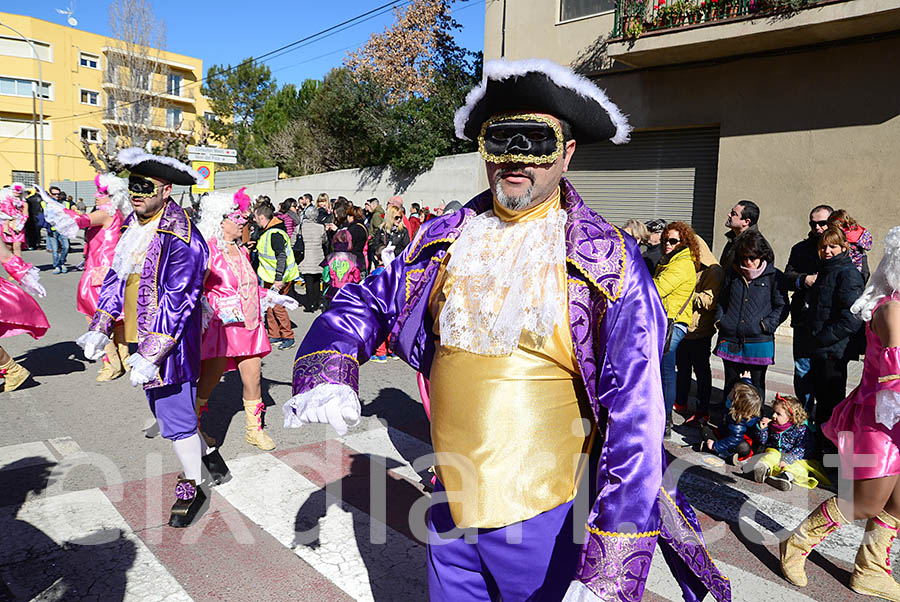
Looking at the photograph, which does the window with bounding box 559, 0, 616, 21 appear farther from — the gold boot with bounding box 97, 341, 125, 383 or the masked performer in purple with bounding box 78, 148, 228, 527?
the masked performer in purple with bounding box 78, 148, 228, 527

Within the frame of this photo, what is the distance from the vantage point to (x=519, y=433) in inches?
75.1

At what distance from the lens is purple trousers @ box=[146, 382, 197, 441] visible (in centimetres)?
387

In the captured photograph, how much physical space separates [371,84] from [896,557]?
2263cm

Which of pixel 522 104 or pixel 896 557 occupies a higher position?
pixel 522 104

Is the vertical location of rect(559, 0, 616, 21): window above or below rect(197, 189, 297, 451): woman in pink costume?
Result: above

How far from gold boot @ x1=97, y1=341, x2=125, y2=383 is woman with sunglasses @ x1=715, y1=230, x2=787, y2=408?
6.21m

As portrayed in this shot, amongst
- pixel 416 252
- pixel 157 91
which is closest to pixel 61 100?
pixel 157 91

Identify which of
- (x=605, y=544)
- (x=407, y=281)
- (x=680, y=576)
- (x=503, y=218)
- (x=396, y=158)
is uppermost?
(x=396, y=158)

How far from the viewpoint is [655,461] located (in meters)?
1.73

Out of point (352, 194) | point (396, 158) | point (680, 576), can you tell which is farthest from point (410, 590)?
point (352, 194)

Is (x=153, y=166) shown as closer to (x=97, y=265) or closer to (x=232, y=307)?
(x=232, y=307)

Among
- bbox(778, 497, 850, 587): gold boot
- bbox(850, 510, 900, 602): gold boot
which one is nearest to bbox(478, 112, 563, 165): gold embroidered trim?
bbox(778, 497, 850, 587): gold boot

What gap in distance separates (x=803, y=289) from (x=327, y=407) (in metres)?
5.35

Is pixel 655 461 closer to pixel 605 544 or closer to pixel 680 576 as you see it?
pixel 605 544
